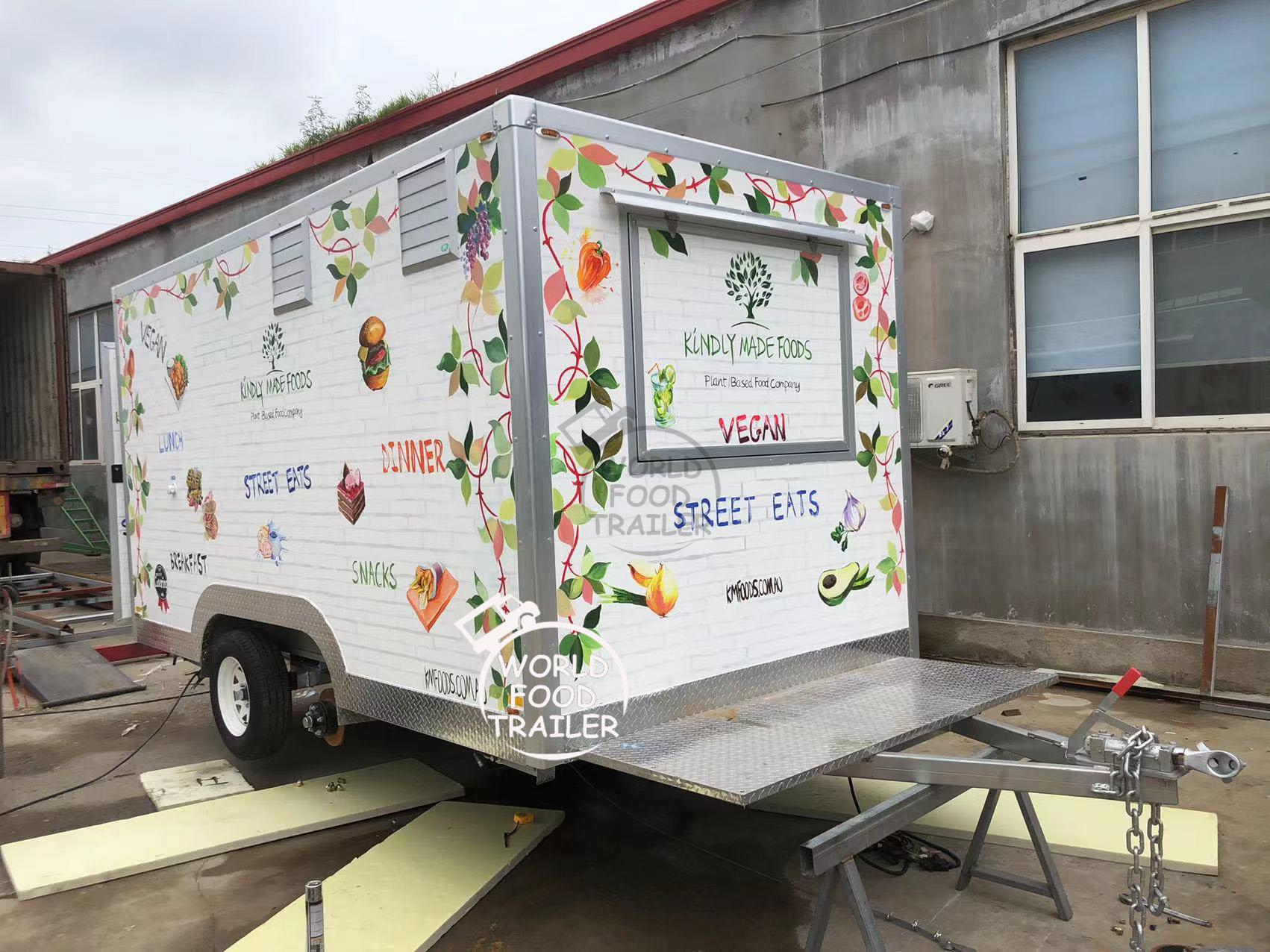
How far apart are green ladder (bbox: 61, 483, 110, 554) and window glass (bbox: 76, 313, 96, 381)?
1884 mm

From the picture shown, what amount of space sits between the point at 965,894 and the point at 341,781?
10.1 ft

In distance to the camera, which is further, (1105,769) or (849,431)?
(849,431)

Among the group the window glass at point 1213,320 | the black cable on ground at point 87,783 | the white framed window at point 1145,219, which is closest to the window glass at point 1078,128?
the white framed window at point 1145,219

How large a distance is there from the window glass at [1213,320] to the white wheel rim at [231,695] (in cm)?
564

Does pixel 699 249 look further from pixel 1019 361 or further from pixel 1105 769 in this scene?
pixel 1019 361

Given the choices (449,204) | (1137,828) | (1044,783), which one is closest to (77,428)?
(449,204)

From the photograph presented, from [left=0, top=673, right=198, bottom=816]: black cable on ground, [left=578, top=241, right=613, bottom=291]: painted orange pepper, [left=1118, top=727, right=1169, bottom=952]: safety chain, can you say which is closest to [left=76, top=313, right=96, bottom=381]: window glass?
[left=0, top=673, right=198, bottom=816]: black cable on ground

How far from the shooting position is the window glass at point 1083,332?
6445 millimetres

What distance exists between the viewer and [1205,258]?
617 centimetres

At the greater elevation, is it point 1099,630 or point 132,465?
point 132,465

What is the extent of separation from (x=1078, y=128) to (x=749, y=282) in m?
3.91

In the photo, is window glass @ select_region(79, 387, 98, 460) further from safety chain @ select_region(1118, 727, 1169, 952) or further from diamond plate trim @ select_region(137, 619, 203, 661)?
safety chain @ select_region(1118, 727, 1169, 952)

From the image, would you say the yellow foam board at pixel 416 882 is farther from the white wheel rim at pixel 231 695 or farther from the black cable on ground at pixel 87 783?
the black cable on ground at pixel 87 783

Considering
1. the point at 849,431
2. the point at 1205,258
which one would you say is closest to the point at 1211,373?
the point at 1205,258
